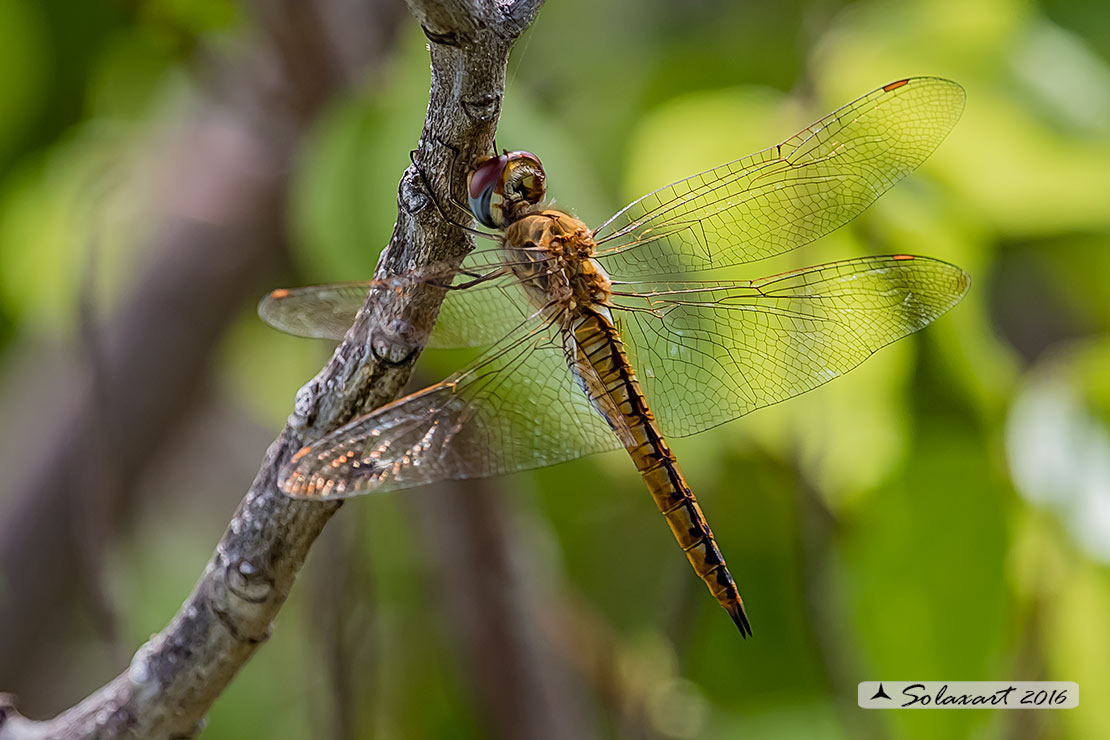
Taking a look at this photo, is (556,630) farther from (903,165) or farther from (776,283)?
(903,165)

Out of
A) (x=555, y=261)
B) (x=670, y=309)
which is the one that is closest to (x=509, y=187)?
(x=555, y=261)

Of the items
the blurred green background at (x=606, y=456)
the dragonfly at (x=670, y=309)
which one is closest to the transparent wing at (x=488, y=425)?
the dragonfly at (x=670, y=309)

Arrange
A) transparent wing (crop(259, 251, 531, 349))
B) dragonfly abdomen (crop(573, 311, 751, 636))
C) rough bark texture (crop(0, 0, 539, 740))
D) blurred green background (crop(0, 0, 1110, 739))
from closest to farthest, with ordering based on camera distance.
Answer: rough bark texture (crop(0, 0, 539, 740)) → transparent wing (crop(259, 251, 531, 349)) → dragonfly abdomen (crop(573, 311, 751, 636)) → blurred green background (crop(0, 0, 1110, 739))

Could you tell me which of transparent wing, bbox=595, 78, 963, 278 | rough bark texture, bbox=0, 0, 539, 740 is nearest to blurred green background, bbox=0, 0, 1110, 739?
transparent wing, bbox=595, 78, 963, 278

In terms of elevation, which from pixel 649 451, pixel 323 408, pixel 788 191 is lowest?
pixel 323 408

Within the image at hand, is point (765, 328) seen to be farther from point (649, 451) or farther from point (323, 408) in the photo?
point (323, 408)

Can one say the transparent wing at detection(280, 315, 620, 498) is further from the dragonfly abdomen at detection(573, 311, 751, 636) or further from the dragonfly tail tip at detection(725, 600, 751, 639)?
the dragonfly tail tip at detection(725, 600, 751, 639)

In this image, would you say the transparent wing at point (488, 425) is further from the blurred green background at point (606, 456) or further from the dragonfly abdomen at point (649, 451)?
the blurred green background at point (606, 456)
